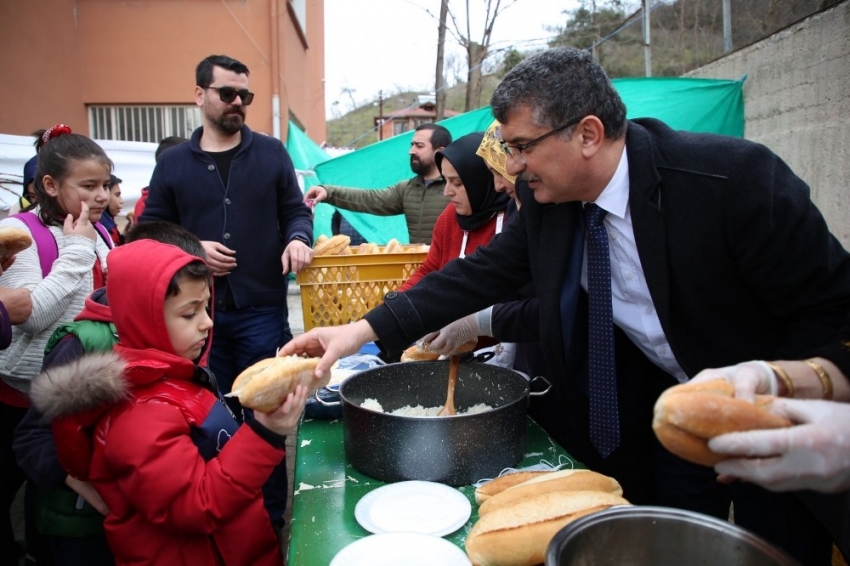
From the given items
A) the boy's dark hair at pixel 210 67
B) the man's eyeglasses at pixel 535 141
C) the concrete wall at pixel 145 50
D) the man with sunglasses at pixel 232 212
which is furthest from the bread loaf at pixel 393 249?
the concrete wall at pixel 145 50

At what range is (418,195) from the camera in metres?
5.44

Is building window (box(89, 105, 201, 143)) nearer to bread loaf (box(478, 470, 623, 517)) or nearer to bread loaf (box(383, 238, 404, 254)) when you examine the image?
bread loaf (box(383, 238, 404, 254))

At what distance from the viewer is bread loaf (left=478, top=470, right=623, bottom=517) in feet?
5.19

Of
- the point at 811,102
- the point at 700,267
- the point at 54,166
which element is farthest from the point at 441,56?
the point at 700,267

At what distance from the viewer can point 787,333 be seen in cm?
189

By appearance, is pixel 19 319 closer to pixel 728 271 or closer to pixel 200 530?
pixel 200 530

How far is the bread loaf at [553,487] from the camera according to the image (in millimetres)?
1582

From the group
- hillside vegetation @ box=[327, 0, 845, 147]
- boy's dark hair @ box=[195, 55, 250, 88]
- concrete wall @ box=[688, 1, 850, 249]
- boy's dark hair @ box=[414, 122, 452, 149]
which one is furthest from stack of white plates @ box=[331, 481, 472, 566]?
hillside vegetation @ box=[327, 0, 845, 147]

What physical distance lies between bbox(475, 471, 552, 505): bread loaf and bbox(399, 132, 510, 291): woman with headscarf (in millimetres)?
1512

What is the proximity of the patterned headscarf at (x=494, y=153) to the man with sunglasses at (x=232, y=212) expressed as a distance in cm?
112

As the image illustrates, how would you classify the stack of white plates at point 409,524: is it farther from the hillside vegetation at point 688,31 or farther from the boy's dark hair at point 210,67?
the hillside vegetation at point 688,31

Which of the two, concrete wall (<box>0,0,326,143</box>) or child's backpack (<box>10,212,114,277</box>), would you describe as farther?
concrete wall (<box>0,0,326,143</box>)

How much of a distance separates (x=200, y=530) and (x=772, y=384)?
1.53 metres

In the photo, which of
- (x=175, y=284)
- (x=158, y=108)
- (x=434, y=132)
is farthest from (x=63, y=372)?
(x=158, y=108)
